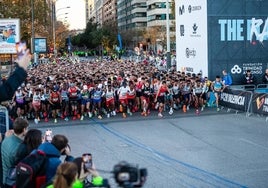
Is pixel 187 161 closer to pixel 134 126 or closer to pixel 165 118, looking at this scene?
pixel 134 126

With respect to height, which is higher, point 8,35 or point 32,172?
point 8,35

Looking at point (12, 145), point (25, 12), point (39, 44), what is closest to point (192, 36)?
point (12, 145)

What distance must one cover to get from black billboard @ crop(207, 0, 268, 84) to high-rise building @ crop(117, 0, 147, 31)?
98898 millimetres

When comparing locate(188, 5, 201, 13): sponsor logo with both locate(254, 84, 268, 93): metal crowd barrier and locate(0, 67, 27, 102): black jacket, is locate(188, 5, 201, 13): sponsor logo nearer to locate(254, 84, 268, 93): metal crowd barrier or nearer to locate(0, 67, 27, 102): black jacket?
locate(254, 84, 268, 93): metal crowd barrier

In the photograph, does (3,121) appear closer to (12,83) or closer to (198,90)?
(12,83)

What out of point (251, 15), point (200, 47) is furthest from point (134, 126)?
point (251, 15)

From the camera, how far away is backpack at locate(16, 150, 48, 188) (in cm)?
561

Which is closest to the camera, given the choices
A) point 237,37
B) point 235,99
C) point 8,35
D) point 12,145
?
point 12,145

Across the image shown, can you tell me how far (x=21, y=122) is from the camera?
6.66 meters

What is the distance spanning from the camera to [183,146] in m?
14.5

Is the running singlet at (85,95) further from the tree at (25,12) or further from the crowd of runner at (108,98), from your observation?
the tree at (25,12)

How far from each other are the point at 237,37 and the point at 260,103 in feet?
30.6

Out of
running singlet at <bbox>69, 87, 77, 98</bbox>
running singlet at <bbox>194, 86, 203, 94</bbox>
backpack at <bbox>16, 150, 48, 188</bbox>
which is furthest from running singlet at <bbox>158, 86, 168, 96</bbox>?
backpack at <bbox>16, 150, 48, 188</bbox>

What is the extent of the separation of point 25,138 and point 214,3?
23.3 meters
